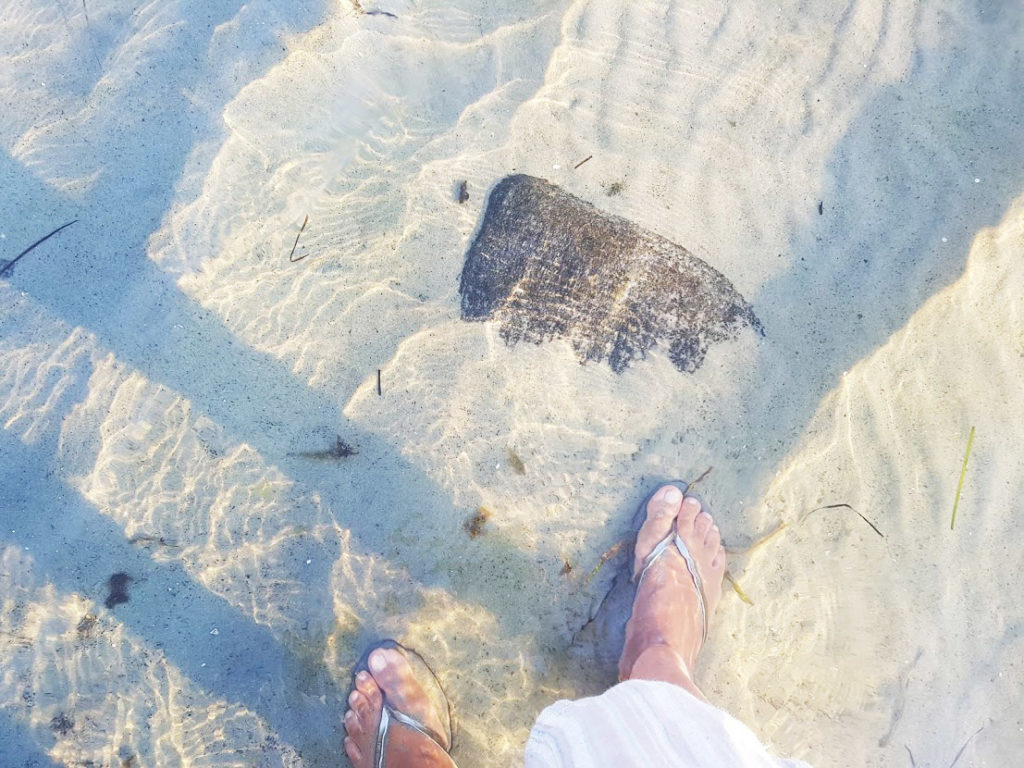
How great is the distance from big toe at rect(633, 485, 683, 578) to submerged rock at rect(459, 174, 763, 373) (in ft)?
1.95

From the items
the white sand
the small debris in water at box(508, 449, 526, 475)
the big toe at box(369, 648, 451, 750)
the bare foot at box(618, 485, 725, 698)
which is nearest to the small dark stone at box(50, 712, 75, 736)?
the white sand

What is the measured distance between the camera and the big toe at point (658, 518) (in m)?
2.94

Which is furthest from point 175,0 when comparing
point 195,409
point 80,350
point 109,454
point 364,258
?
point 109,454

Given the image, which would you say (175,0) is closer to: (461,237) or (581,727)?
(461,237)

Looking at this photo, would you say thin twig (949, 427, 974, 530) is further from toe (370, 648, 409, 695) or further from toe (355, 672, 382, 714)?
toe (355, 672, 382, 714)

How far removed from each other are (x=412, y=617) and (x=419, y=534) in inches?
15.7

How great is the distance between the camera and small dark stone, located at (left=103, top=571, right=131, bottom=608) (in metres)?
2.94

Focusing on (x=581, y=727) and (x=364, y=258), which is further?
(x=364, y=258)

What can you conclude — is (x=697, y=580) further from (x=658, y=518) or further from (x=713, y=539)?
(x=658, y=518)

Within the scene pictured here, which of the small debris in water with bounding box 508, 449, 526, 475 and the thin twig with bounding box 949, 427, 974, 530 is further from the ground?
the thin twig with bounding box 949, 427, 974, 530

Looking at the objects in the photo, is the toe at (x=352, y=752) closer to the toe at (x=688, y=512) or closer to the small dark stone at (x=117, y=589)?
the small dark stone at (x=117, y=589)

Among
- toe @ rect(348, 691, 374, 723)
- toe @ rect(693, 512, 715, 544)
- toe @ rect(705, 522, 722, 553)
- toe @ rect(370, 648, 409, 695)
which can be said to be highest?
toe @ rect(693, 512, 715, 544)

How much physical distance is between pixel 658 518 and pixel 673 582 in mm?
305

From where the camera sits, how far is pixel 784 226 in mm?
2990
